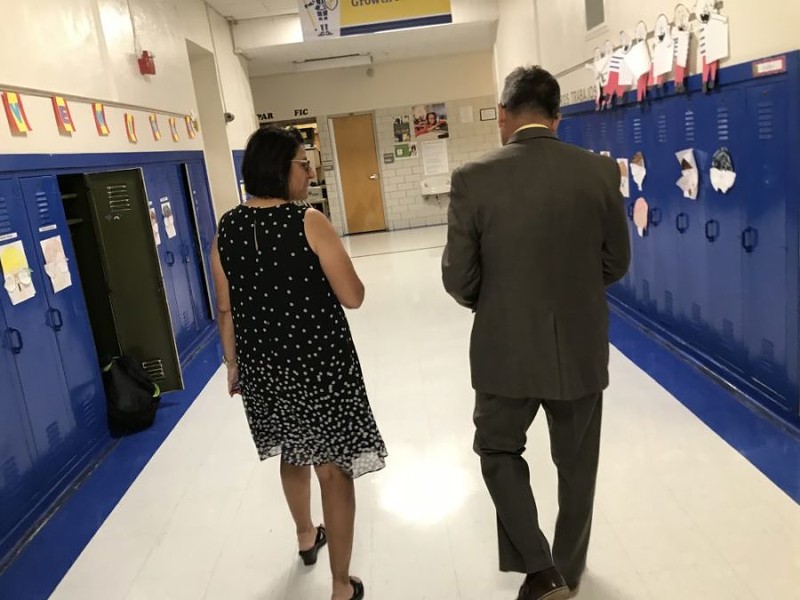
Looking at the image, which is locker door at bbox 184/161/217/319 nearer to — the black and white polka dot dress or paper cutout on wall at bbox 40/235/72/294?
paper cutout on wall at bbox 40/235/72/294

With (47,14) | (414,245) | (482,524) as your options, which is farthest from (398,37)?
(482,524)

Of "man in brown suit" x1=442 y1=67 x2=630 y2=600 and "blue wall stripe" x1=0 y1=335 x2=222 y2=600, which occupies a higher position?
"man in brown suit" x1=442 y1=67 x2=630 y2=600

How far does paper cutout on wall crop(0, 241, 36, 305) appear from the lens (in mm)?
2797

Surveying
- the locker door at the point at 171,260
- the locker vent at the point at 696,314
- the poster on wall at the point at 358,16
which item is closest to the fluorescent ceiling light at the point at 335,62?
the poster on wall at the point at 358,16

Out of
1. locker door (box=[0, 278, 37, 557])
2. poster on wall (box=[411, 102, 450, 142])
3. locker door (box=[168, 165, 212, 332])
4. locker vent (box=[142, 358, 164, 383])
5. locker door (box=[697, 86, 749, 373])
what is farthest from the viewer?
poster on wall (box=[411, 102, 450, 142])

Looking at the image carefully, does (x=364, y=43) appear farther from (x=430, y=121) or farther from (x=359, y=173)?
(x=359, y=173)

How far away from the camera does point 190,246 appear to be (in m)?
5.70

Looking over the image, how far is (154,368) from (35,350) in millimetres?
1124

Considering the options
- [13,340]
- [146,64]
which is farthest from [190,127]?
[13,340]

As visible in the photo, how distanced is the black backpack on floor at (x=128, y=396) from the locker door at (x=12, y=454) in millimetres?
783

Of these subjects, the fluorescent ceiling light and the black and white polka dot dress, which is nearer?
the black and white polka dot dress

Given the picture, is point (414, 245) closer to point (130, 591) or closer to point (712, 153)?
point (712, 153)

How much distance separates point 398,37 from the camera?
9.00 m

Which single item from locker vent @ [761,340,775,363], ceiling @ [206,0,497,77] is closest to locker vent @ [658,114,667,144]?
locker vent @ [761,340,775,363]
